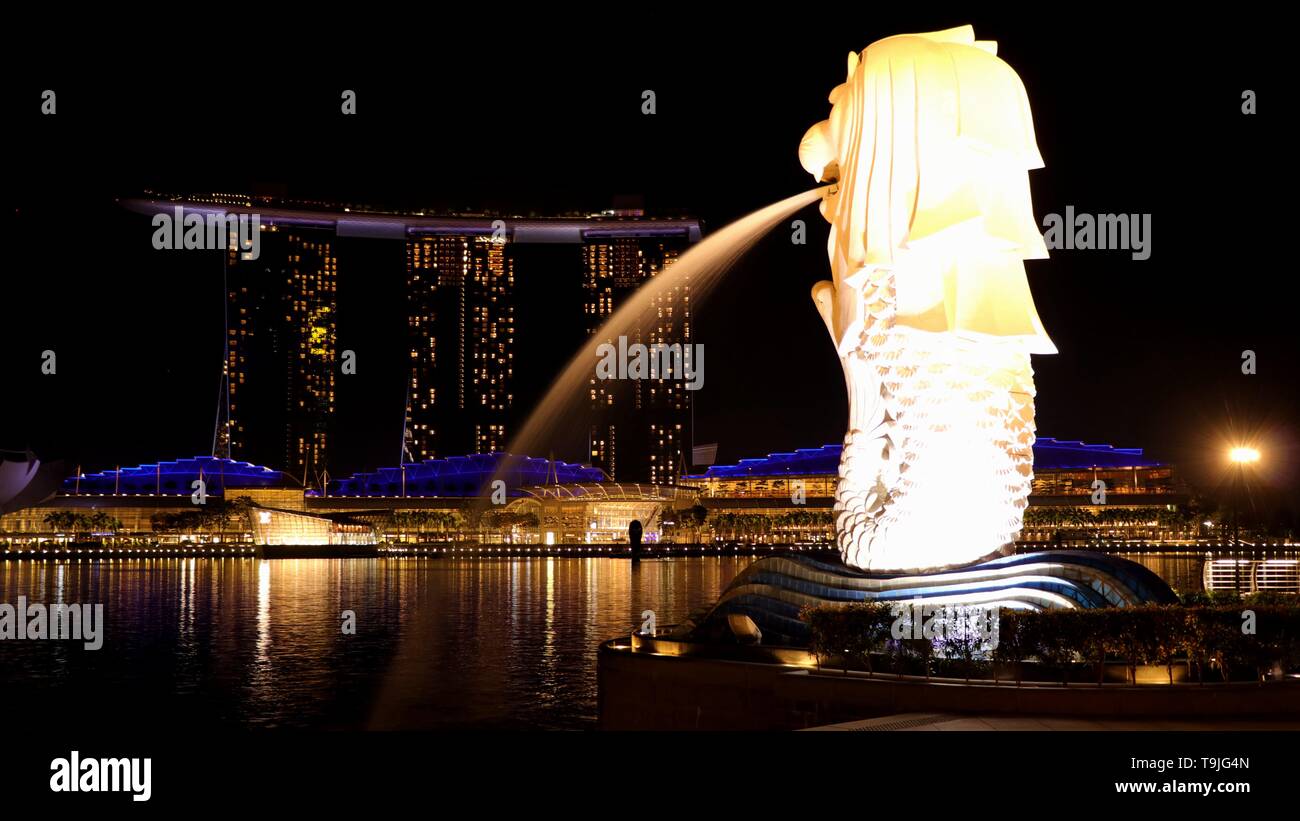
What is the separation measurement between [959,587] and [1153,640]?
333cm

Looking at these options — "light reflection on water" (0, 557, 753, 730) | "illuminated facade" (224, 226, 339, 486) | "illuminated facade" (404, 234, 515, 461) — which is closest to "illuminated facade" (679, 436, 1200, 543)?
"illuminated facade" (404, 234, 515, 461)

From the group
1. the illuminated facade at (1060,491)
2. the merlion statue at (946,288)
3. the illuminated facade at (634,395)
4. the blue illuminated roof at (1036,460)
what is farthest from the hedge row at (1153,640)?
the illuminated facade at (634,395)

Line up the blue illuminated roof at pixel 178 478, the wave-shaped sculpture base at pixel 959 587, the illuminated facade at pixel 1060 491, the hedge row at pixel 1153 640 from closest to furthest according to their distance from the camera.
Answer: the hedge row at pixel 1153 640
the wave-shaped sculpture base at pixel 959 587
the illuminated facade at pixel 1060 491
the blue illuminated roof at pixel 178 478

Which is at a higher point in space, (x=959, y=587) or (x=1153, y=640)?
(x=959, y=587)

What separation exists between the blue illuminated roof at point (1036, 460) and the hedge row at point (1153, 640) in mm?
119413

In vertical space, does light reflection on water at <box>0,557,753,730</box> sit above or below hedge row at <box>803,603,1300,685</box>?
below

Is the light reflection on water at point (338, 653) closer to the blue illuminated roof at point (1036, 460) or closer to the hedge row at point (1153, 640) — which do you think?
the hedge row at point (1153, 640)

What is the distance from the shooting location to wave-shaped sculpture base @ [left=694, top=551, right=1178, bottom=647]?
16.8 metres

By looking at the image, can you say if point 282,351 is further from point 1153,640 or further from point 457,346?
point 1153,640

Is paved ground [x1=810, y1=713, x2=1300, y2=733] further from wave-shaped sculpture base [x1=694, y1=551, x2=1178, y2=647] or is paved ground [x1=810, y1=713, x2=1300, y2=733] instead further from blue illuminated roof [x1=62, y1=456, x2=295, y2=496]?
blue illuminated roof [x1=62, y1=456, x2=295, y2=496]

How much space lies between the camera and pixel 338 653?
29.5 m

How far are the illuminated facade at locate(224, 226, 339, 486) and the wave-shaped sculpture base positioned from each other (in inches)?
5314

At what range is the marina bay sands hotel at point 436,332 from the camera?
14800 centimetres

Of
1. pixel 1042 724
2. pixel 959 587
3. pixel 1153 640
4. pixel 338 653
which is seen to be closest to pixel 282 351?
pixel 338 653
